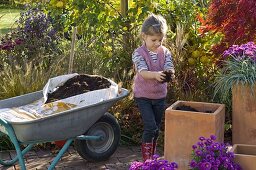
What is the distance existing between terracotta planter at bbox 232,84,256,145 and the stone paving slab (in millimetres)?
994

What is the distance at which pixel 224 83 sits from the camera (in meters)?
5.06

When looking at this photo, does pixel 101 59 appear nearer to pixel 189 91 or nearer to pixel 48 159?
pixel 189 91

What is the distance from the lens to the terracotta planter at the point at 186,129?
4316 mm

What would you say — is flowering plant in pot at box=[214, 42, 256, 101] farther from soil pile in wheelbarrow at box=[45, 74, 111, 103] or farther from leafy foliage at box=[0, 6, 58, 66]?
leafy foliage at box=[0, 6, 58, 66]

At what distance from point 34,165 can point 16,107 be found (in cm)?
60

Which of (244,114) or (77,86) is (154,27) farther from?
(244,114)

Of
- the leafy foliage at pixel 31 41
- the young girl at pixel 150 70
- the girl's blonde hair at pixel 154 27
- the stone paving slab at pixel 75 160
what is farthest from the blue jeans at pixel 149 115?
the leafy foliage at pixel 31 41

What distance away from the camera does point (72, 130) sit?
4.57 m

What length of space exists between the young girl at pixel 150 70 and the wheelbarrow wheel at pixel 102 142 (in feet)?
1.66

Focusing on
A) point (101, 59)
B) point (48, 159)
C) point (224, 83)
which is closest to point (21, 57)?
point (101, 59)

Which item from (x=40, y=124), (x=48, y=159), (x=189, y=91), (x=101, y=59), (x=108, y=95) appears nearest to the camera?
(x=40, y=124)

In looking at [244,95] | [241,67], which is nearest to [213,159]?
[244,95]

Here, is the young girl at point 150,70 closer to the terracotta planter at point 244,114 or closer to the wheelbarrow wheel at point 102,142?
the wheelbarrow wheel at point 102,142

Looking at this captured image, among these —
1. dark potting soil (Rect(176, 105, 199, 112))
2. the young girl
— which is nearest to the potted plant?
dark potting soil (Rect(176, 105, 199, 112))
